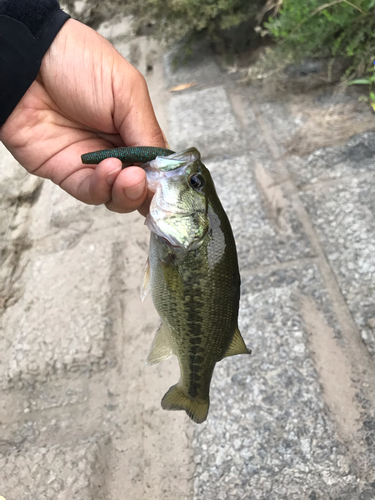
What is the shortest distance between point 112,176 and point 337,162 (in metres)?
1.94

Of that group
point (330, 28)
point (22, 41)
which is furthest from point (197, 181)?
point (330, 28)

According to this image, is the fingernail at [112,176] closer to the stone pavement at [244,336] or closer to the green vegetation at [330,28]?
the stone pavement at [244,336]

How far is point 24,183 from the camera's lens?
3.69 m

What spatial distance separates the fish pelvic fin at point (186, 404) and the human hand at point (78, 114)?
78 centimetres

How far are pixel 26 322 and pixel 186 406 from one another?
4.49 ft

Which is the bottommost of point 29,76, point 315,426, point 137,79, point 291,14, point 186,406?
point 315,426

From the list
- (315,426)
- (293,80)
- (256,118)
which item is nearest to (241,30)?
(293,80)

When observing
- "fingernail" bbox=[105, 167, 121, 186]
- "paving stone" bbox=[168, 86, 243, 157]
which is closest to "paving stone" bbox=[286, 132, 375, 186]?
"paving stone" bbox=[168, 86, 243, 157]

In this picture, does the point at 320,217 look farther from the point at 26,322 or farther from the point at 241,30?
the point at 241,30

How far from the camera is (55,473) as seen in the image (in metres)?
1.96

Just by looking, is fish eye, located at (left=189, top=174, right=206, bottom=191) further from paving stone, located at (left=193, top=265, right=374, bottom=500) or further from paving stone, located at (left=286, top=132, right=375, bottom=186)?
paving stone, located at (left=286, top=132, right=375, bottom=186)

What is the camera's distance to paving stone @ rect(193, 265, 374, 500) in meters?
1.74

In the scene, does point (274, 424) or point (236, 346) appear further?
point (274, 424)

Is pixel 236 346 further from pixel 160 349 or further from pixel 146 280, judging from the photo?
pixel 146 280
